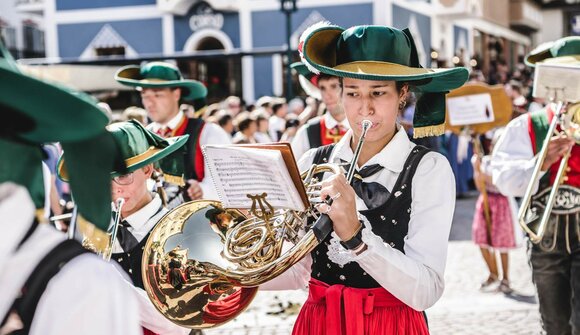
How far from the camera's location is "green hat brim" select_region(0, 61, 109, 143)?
117 cm

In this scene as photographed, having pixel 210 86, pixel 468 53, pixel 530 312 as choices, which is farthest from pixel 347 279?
pixel 468 53

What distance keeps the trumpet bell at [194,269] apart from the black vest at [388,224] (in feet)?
0.95

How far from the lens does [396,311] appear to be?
2.73 meters

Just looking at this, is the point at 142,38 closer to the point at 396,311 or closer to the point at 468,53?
the point at 468,53

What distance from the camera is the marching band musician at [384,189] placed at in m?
2.60

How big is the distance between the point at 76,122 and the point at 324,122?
436 centimetres

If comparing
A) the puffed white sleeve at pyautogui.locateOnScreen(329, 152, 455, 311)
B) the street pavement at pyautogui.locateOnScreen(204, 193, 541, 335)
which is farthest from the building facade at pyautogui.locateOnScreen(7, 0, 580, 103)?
the puffed white sleeve at pyautogui.locateOnScreen(329, 152, 455, 311)

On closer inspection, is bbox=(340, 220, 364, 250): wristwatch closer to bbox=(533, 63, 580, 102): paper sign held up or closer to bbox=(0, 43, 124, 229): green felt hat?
bbox=(0, 43, 124, 229): green felt hat

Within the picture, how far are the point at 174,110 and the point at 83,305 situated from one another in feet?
15.1

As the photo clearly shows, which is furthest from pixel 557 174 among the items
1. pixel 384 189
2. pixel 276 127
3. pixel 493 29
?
pixel 493 29

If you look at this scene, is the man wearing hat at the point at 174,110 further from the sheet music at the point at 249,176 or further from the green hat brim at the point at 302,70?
the sheet music at the point at 249,176

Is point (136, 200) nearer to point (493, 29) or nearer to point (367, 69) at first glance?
point (367, 69)

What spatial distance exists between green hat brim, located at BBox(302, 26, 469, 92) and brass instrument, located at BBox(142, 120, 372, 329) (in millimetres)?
181

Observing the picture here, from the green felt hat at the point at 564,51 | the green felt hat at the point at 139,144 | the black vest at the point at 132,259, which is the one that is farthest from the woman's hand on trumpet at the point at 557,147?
the black vest at the point at 132,259
